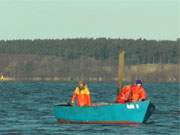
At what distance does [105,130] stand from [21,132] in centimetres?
466

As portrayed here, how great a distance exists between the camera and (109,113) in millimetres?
51438

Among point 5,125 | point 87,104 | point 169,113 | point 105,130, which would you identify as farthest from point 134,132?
point 169,113

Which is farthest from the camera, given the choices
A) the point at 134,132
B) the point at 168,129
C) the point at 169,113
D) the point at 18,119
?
the point at 169,113

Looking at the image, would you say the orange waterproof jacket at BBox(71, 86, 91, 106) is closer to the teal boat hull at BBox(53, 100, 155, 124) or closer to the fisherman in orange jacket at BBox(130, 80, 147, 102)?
the teal boat hull at BBox(53, 100, 155, 124)

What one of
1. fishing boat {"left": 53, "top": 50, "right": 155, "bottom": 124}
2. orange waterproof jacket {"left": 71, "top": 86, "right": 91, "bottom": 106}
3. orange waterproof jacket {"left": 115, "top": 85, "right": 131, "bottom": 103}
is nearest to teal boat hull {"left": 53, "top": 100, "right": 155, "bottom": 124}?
fishing boat {"left": 53, "top": 50, "right": 155, "bottom": 124}

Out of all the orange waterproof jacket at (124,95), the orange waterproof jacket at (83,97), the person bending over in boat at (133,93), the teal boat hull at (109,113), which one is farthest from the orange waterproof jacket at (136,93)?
the orange waterproof jacket at (83,97)

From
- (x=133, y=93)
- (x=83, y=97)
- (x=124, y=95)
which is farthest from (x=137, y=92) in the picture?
(x=83, y=97)

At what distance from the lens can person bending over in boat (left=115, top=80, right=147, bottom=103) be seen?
50875 mm

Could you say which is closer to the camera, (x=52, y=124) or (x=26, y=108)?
(x=52, y=124)

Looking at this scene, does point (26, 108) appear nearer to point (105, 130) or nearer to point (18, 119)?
point (18, 119)

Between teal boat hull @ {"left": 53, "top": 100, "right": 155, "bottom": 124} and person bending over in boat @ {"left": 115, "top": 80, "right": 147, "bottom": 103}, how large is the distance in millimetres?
480

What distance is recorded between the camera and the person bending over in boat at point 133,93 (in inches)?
2003

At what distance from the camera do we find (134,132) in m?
48.2

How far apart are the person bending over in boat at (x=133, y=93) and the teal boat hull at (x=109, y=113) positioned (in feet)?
1.57
